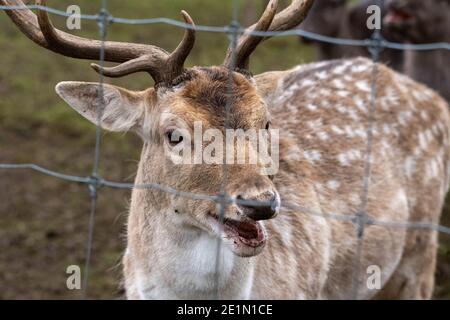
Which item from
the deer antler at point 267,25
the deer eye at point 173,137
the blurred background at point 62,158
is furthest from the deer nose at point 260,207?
the blurred background at point 62,158

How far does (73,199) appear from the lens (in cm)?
690

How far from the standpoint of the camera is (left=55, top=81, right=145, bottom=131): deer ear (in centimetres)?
344

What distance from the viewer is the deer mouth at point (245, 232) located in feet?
10.7

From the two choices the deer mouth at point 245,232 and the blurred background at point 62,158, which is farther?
the blurred background at point 62,158

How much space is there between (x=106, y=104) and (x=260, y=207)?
0.86 m

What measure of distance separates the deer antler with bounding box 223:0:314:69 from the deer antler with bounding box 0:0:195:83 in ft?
0.75

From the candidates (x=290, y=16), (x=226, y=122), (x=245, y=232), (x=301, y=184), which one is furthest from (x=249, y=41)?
(x=301, y=184)

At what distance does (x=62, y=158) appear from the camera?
7.64m

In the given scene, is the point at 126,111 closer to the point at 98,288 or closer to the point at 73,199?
the point at 98,288

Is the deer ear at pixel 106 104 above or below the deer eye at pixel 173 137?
above

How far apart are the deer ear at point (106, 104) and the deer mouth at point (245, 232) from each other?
0.58 metres

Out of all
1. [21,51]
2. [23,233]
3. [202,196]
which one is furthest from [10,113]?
[202,196]

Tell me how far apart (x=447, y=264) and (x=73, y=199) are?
286 cm

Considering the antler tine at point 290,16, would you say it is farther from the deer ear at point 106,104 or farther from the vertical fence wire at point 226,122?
the deer ear at point 106,104
